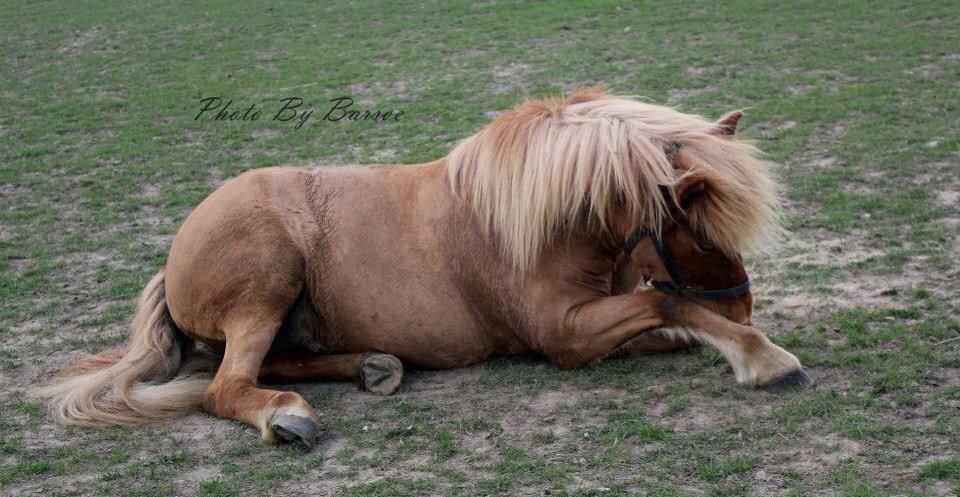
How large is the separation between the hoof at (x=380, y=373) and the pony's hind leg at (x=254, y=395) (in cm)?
43

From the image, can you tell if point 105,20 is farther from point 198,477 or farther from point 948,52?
point 198,477

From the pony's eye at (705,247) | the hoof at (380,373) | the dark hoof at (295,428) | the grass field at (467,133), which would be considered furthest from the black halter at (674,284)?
the dark hoof at (295,428)

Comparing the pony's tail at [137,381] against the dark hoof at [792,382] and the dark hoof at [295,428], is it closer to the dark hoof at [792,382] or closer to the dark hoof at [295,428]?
the dark hoof at [295,428]

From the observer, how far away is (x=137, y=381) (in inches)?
188

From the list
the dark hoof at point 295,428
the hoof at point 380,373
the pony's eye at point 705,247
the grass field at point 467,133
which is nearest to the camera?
the grass field at point 467,133

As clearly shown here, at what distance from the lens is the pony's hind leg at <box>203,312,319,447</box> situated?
4.10m

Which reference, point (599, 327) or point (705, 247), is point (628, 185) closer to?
point (705, 247)

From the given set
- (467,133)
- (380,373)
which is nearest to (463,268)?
(380,373)

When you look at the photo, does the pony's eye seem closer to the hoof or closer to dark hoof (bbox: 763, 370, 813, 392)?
dark hoof (bbox: 763, 370, 813, 392)

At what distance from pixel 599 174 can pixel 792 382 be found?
3.76 feet

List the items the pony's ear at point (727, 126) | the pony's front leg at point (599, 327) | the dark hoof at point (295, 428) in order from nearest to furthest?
the dark hoof at point (295, 428) → the pony's front leg at point (599, 327) → the pony's ear at point (727, 126)

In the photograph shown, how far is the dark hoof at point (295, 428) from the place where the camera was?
4.05m

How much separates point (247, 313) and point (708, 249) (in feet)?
6.81

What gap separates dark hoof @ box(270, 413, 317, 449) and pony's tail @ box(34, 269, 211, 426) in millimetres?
726
